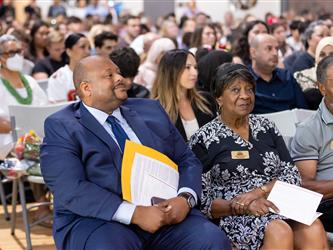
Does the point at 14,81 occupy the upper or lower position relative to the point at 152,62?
upper

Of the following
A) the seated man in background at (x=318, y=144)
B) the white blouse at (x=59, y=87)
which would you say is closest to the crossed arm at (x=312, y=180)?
the seated man in background at (x=318, y=144)

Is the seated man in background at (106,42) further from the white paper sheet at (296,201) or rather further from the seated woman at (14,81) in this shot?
the white paper sheet at (296,201)

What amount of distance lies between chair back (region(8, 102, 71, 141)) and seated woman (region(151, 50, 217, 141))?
83cm

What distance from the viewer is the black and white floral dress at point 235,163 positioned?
148 inches

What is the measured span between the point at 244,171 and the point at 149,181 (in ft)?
2.00

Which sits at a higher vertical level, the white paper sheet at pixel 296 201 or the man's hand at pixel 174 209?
the man's hand at pixel 174 209

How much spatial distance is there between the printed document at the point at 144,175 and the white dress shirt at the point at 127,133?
0.17 ft

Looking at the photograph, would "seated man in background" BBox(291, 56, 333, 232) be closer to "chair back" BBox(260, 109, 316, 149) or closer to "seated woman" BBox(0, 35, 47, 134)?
"chair back" BBox(260, 109, 316, 149)

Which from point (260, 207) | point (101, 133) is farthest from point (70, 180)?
point (260, 207)

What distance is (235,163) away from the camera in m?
3.75

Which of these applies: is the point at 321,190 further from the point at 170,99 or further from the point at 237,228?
the point at 170,99

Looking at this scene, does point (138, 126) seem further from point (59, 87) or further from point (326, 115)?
point (59, 87)

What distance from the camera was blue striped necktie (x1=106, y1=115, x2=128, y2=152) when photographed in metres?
3.49

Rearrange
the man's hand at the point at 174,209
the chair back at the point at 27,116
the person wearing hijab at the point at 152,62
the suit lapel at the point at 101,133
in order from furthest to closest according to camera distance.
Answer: the person wearing hijab at the point at 152,62, the chair back at the point at 27,116, the suit lapel at the point at 101,133, the man's hand at the point at 174,209
